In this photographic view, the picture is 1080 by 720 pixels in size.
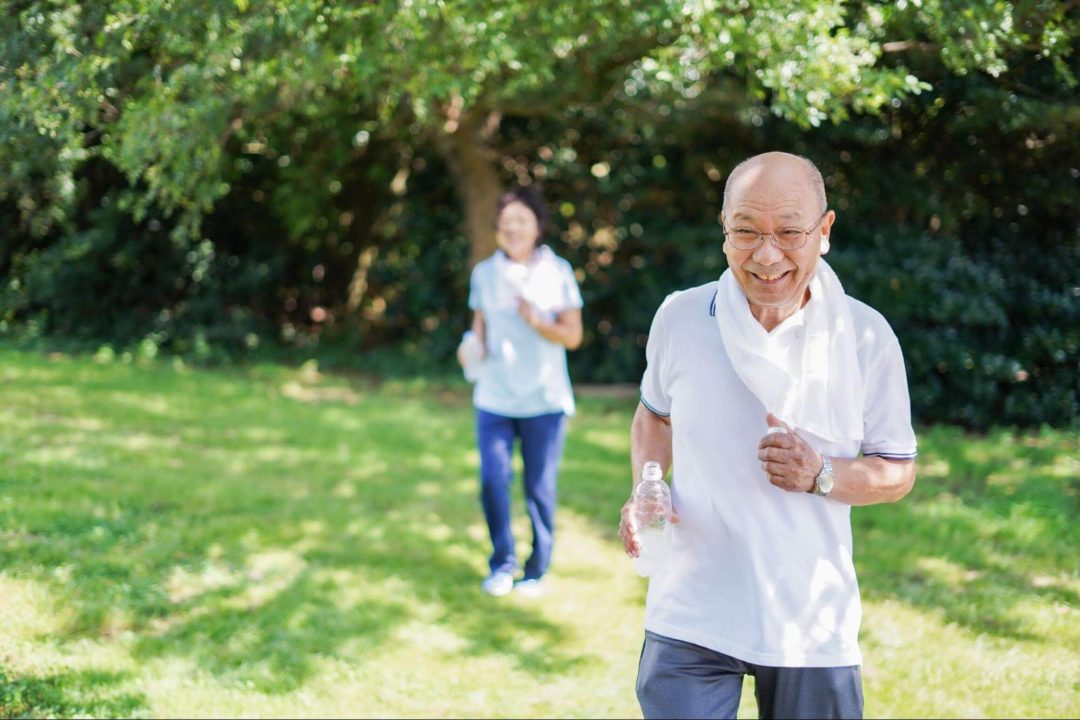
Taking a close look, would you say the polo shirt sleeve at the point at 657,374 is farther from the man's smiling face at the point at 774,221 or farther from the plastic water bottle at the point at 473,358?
the plastic water bottle at the point at 473,358

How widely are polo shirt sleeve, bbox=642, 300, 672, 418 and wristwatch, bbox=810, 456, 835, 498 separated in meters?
0.45

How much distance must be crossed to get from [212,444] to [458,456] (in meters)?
1.97

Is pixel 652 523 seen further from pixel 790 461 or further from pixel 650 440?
pixel 790 461

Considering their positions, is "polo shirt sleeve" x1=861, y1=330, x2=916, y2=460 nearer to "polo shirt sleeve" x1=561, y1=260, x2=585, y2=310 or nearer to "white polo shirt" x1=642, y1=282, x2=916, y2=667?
"white polo shirt" x1=642, y1=282, x2=916, y2=667

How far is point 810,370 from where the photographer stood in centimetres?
238

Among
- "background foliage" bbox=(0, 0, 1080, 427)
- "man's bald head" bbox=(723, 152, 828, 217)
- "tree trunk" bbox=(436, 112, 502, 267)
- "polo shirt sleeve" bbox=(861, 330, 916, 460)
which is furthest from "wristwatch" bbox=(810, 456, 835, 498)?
"tree trunk" bbox=(436, 112, 502, 267)

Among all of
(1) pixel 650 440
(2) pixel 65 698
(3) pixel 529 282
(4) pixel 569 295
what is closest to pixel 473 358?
(3) pixel 529 282

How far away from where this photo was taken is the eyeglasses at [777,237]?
7.74 feet

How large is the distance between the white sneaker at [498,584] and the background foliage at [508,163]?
236 cm

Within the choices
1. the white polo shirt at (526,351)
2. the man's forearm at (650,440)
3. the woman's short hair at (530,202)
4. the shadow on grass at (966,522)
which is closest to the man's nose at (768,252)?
the man's forearm at (650,440)

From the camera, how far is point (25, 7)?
4094 mm

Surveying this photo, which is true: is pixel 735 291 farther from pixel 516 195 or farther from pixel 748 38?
pixel 516 195

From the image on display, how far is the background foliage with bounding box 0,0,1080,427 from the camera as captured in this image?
4359mm

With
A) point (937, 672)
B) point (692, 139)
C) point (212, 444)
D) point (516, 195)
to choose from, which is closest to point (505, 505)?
point (516, 195)
